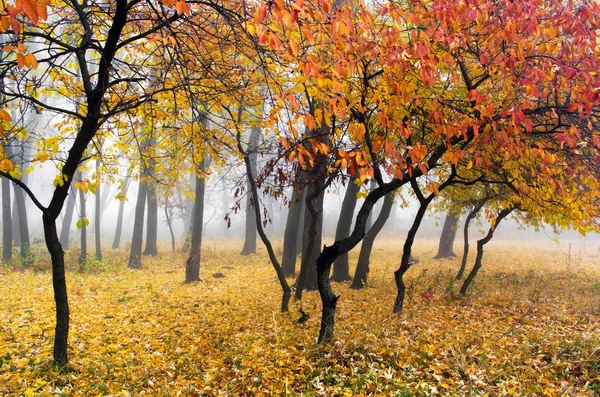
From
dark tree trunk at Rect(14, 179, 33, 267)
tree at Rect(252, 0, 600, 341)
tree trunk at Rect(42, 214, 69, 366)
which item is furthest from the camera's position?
dark tree trunk at Rect(14, 179, 33, 267)

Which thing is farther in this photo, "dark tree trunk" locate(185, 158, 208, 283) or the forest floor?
"dark tree trunk" locate(185, 158, 208, 283)

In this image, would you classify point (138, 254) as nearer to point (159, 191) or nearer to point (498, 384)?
point (159, 191)

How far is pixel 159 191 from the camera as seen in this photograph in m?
19.7

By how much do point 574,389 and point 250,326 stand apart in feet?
14.9

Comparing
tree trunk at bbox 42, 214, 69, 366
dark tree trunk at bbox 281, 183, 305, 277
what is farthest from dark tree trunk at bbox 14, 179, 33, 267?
tree trunk at bbox 42, 214, 69, 366

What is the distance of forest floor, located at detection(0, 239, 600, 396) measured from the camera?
4086mm

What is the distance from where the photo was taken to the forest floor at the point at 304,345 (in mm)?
4086

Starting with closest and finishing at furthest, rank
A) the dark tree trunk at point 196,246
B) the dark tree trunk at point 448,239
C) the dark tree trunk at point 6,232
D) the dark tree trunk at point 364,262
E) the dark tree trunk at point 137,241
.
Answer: the dark tree trunk at point 364,262 < the dark tree trunk at point 196,246 < the dark tree trunk at point 6,232 < the dark tree trunk at point 137,241 < the dark tree trunk at point 448,239

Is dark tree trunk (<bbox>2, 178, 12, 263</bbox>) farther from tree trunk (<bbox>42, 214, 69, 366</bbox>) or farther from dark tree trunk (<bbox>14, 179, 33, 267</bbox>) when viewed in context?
tree trunk (<bbox>42, 214, 69, 366</bbox>)

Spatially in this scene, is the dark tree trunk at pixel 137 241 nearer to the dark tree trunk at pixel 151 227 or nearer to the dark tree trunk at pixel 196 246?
the dark tree trunk at pixel 151 227

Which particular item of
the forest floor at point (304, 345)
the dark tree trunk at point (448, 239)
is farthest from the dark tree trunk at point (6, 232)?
the dark tree trunk at point (448, 239)

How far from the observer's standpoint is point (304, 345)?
5.15 m

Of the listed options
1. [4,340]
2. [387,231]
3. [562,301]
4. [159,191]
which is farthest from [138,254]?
[387,231]

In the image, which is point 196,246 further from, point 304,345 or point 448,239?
point 448,239
